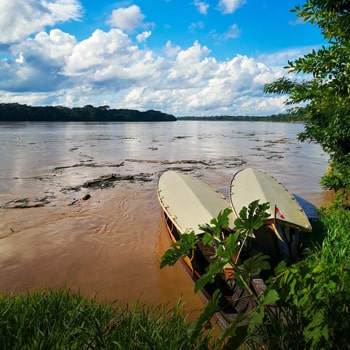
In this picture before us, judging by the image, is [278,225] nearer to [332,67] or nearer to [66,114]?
[332,67]

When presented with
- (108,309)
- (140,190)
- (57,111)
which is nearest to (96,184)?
(140,190)

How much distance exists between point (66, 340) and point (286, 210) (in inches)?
229

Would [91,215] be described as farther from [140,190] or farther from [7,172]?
[7,172]

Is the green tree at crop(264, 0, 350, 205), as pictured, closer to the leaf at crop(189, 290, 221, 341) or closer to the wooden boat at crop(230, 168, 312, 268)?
the wooden boat at crop(230, 168, 312, 268)

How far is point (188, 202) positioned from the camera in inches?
301

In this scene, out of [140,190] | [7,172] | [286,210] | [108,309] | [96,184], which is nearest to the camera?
[108,309]

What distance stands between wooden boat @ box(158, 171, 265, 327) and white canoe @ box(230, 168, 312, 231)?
49 cm

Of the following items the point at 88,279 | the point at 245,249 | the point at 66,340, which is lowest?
the point at 88,279

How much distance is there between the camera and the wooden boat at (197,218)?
4.72 metres

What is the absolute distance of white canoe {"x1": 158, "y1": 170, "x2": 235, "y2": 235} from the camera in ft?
21.5

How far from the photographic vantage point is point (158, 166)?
67.0 ft

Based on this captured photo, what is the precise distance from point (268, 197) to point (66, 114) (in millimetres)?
109469

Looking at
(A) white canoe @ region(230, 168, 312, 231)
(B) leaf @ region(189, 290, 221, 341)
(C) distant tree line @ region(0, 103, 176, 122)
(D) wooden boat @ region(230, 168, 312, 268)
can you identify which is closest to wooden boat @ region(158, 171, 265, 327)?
(A) white canoe @ region(230, 168, 312, 231)

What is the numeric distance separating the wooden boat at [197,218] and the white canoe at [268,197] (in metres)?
0.49
